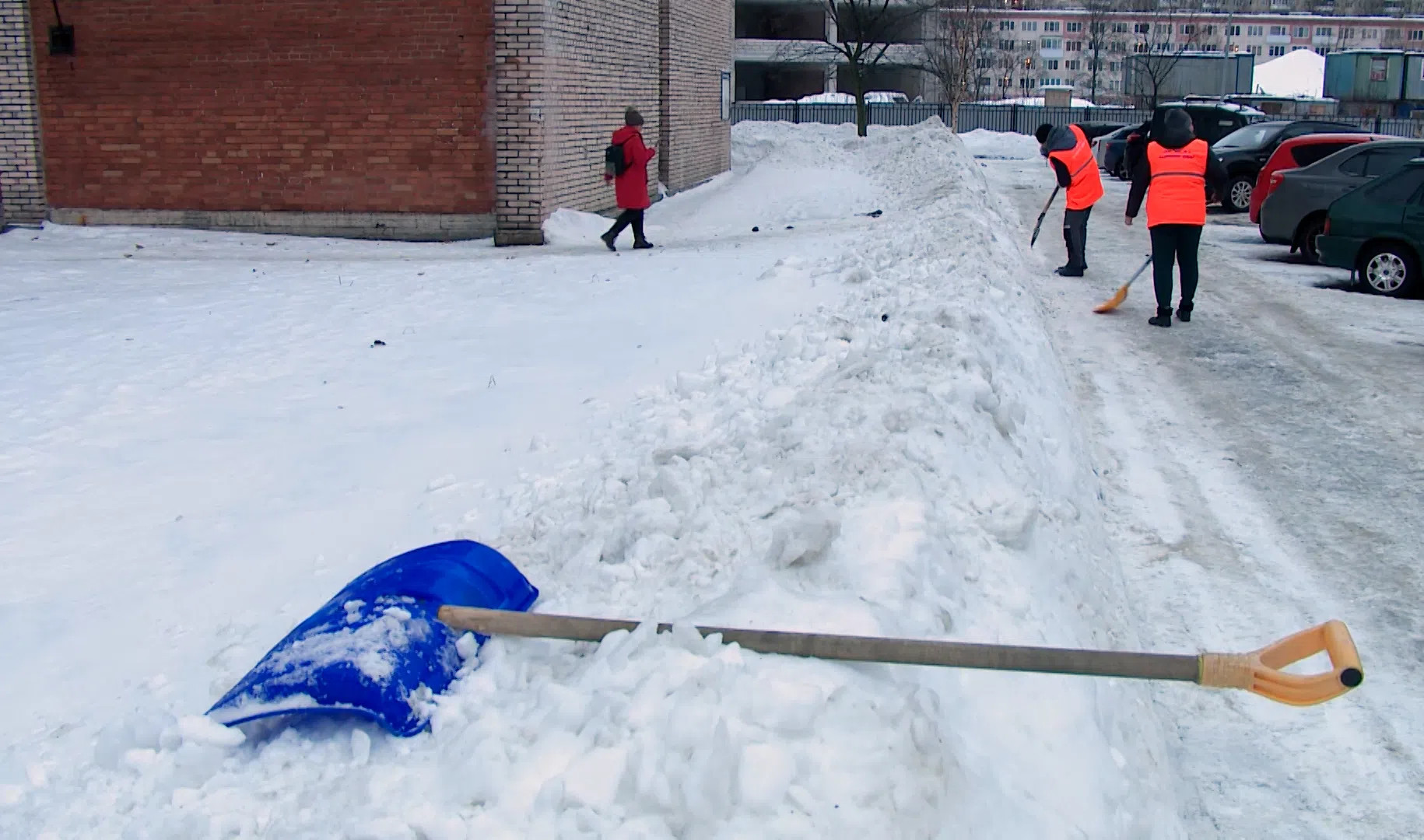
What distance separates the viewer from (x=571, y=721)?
3.06 m

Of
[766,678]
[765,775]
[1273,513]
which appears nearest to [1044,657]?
[766,678]

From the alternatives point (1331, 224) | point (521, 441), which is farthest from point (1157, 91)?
point (521, 441)

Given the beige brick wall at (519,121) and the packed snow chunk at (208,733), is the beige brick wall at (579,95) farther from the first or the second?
the packed snow chunk at (208,733)

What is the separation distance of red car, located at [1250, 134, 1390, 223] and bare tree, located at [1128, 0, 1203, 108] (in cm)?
3850

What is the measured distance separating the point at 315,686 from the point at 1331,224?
43.1 feet

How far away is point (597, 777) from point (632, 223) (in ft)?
36.8

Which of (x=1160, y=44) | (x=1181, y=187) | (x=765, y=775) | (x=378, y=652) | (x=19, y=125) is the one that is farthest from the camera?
(x=1160, y=44)

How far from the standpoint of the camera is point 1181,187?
11.4 m

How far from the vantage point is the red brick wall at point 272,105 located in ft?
45.1

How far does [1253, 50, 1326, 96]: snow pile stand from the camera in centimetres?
7412

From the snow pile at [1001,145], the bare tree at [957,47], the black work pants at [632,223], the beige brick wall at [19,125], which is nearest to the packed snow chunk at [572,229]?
the black work pants at [632,223]

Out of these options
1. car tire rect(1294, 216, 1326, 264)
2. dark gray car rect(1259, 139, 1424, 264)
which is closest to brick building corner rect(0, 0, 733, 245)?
dark gray car rect(1259, 139, 1424, 264)

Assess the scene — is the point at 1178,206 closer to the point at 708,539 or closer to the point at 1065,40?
the point at 708,539

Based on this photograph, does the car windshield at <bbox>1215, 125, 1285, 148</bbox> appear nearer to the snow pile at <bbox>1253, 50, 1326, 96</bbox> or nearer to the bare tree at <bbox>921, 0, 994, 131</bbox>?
the bare tree at <bbox>921, 0, 994, 131</bbox>
